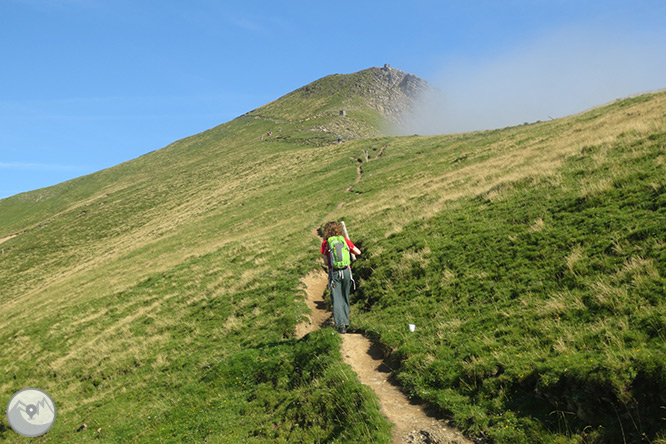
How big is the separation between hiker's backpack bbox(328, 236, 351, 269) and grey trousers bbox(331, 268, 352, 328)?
221 mm

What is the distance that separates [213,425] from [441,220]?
12.3m

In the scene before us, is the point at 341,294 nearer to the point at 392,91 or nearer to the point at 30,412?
the point at 30,412

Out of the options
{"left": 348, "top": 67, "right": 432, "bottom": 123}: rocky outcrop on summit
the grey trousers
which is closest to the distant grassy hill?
the grey trousers

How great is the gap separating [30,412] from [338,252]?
26.1 feet

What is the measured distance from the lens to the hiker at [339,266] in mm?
11352

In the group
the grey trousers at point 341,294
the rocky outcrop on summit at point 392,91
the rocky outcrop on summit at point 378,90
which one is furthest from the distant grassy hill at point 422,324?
the rocky outcrop on summit at point 392,91

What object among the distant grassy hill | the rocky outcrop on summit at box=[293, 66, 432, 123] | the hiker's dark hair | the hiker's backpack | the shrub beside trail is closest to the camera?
the shrub beside trail

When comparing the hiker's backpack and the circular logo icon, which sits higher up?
the hiker's backpack

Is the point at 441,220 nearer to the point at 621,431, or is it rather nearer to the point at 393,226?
the point at 393,226

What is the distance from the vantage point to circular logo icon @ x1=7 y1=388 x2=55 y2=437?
7145mm

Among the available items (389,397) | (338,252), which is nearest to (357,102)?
(338,252)

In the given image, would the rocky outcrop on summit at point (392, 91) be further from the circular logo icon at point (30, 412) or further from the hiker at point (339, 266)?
the circular logo icon at point (30, 412)

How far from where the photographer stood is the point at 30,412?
7.42 meters

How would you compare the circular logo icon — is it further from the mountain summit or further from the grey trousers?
the mountain summit
